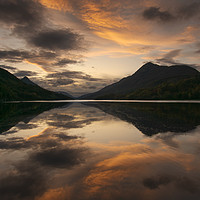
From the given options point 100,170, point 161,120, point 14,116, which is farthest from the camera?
point 14,116

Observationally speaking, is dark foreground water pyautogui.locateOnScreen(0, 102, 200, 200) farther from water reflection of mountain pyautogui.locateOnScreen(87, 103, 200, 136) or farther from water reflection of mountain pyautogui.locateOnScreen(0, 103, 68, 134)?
water reflection of mountain pyautogui.locateOnScreen(0, 103, 68, 134)

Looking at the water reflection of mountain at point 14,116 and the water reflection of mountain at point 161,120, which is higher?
the water reflection of mountain at point 161,120

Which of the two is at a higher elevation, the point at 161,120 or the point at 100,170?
the point at 161,120

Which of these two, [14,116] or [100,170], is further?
[14,116]

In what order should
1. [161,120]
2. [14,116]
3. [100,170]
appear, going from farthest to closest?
[14,116] → [161,120] → [100,170]

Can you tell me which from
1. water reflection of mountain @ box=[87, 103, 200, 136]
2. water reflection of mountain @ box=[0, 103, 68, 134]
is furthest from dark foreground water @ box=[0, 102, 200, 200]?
water reflection of mountain @ box=[0, 103, 68, 134]

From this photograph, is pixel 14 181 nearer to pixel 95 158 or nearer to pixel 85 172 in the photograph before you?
pixel 85 172

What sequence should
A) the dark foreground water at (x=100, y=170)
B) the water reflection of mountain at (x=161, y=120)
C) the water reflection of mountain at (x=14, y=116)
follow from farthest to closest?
the water reflection of mountain at (x=14, y=116) < the water reflection of mountain at (x=161, y=120) < the dark foreground water at (x=100, y=170)

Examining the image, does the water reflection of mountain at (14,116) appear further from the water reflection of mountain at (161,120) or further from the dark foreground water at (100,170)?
the water reflection of mountain at (161,120)

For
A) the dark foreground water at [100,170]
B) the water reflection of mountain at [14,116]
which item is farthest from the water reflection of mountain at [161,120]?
the water reflection of mountain at [14,116]

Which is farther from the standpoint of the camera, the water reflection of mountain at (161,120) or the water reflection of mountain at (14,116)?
the water reflection of mountain at (14,116)

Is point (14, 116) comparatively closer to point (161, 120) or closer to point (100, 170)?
point (161, 120)

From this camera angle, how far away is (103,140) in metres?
18.8

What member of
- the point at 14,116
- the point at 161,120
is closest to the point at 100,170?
the point at 161,120
